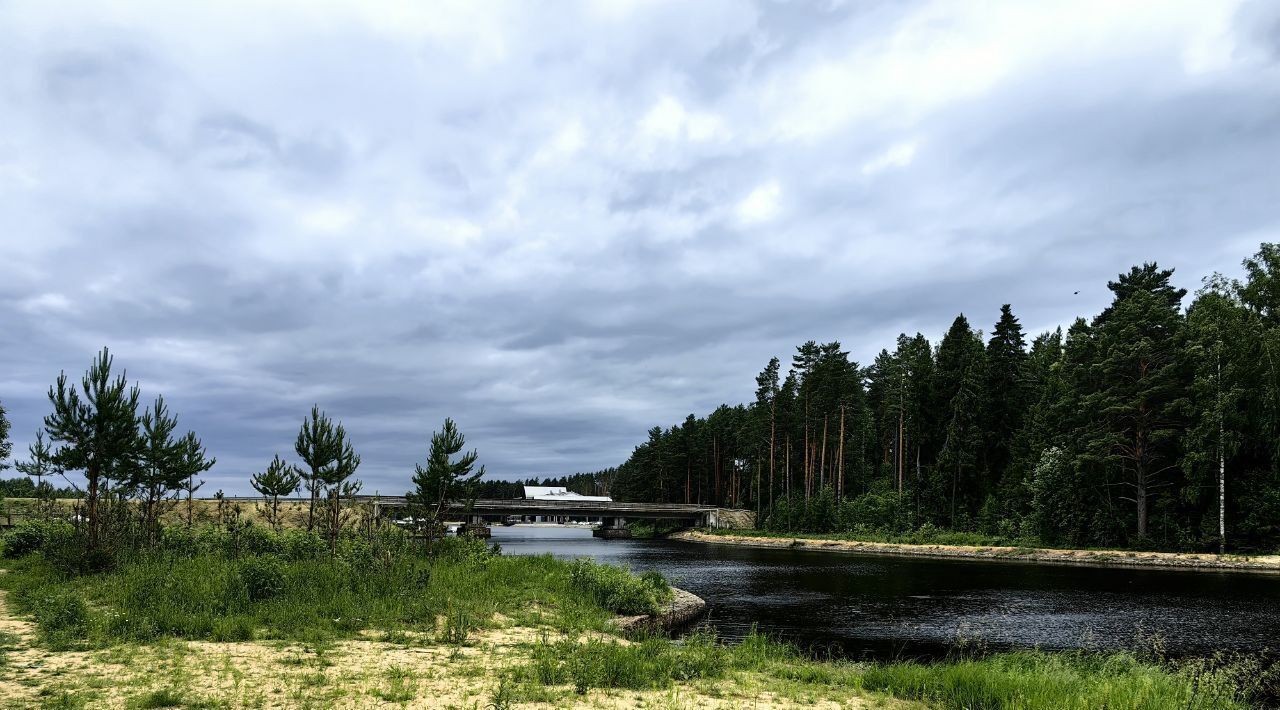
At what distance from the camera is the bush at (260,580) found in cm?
1766

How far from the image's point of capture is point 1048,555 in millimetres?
54219

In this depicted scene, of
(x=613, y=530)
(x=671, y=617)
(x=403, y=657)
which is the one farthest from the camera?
(x=613, y=530)

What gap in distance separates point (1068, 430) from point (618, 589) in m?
57.0

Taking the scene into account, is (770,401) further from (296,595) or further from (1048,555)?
(296,595)

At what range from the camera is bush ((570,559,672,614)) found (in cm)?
2189

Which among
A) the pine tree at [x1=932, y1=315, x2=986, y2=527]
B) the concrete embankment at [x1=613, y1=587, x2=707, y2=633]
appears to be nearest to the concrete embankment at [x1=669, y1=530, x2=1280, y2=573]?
the pine tree at [x1=932, y1=315, x2=986, y2=527]

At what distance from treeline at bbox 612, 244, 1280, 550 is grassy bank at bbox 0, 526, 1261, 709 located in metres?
40.3

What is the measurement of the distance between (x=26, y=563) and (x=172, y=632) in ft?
54.0

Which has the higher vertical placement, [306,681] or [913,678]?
[306,681]

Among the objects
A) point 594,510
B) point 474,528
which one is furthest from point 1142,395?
point 474,528

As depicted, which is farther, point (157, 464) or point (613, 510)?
point (613, 510)

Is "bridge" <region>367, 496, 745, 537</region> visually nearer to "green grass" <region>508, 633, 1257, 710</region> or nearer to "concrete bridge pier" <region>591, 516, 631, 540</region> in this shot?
"concrete bridge pier" <region>591, 516, 631, 540</region>

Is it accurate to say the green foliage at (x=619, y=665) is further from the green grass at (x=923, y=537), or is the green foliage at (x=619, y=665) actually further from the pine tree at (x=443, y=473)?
the green grass at (x=923, y=537)

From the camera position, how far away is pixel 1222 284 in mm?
51312
